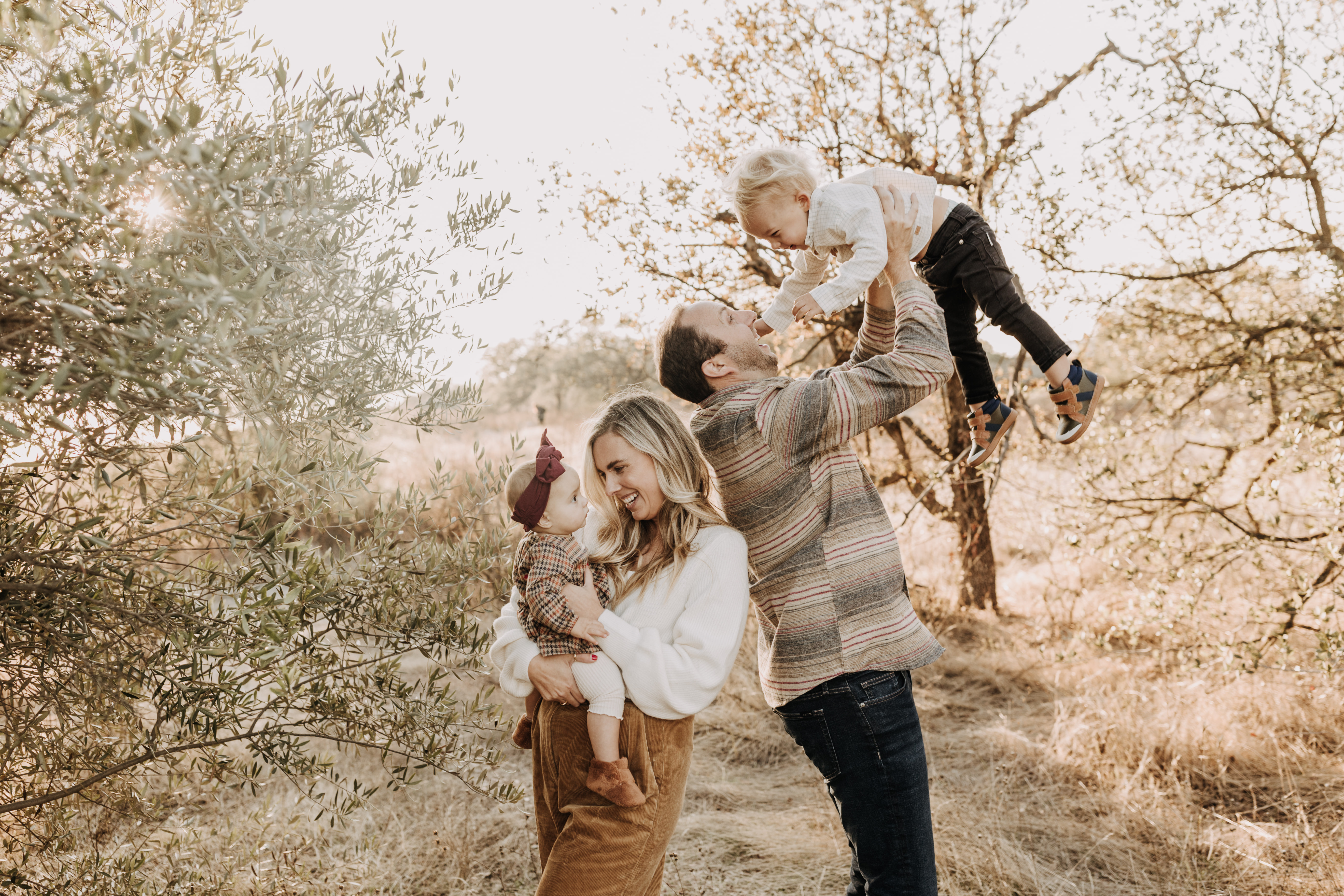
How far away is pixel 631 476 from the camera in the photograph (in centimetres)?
217

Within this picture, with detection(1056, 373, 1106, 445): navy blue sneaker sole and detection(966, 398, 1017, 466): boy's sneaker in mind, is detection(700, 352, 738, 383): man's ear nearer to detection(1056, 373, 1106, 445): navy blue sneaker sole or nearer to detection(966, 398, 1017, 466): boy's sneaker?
detection(966, 398, 1017, 466): boy's sneaker

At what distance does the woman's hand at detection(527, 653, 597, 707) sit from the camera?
2020mm

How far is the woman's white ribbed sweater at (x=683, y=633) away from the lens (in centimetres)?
194

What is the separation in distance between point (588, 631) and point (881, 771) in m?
0.78

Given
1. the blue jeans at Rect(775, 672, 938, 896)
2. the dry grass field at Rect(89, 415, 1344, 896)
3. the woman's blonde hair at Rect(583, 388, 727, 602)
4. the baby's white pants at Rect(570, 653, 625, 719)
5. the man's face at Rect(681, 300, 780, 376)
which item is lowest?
the dry grass field at Rect(89, 415, 1344, 896)

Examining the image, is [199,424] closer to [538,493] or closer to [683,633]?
[538,493]

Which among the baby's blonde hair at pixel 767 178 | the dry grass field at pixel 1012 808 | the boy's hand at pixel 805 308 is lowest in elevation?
the dry grass field at pixel 1012 808

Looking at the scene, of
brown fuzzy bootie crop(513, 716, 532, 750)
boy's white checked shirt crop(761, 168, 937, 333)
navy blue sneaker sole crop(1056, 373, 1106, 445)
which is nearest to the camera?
brown fuzzy bootie crop(513, 716, 532, 750)

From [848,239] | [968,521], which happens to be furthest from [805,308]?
[968,521]

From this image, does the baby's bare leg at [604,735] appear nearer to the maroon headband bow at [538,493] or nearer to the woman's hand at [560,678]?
the woman's hand at [560,678]

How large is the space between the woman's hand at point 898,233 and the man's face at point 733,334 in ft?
1.36

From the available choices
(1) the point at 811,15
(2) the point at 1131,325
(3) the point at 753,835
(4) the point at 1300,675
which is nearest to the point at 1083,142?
(2) the point at 1131,325

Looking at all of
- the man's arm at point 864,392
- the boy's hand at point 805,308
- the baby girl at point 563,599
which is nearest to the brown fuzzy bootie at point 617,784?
the baby girl at point 563,599

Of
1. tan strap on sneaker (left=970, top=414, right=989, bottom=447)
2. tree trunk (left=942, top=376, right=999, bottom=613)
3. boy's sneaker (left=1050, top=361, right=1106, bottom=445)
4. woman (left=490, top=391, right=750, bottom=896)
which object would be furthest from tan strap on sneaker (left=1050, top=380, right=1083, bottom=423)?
tree trunk (left=942, top=376, right=999, bottom=613)
